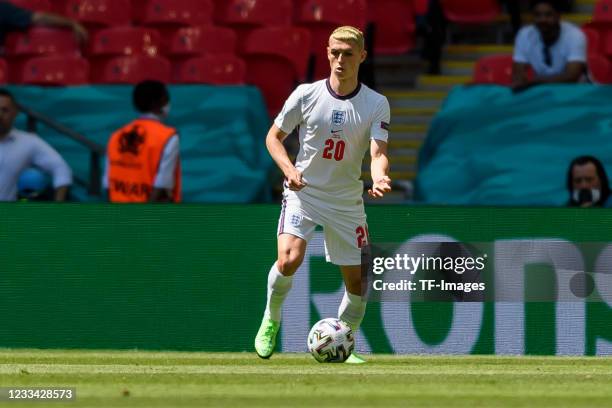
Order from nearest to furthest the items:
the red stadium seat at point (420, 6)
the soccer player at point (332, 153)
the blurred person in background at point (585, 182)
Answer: the soccer player at point (332, 153)
the blurred person in background at point (585, 182)
the red stadium seat at point (420, 6)

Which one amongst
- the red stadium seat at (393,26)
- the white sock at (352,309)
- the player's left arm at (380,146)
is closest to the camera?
the player's left arm at (380,146)

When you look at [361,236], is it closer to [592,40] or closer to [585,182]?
[585,182]

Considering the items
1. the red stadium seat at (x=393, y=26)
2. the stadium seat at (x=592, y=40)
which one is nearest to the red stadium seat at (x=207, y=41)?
the red stadium seat at (x=393, y=26)

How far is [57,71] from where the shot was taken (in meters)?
16.8

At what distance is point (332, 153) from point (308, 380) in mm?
1786

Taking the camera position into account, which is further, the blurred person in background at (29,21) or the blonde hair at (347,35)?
the blurred person in background at (29,21)

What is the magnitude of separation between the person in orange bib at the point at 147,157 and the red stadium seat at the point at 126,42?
3398 mm

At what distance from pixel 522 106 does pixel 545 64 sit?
1.68 ft

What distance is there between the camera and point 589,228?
476 inches

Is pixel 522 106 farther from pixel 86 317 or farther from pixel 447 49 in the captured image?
pixel 86 317

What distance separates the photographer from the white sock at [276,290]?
1073 centimetres

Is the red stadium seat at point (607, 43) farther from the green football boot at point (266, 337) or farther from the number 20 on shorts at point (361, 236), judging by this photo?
the green football boot at point (266, 337)

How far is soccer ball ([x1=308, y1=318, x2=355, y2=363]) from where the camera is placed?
10.7m

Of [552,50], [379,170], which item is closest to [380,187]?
[379,170]
